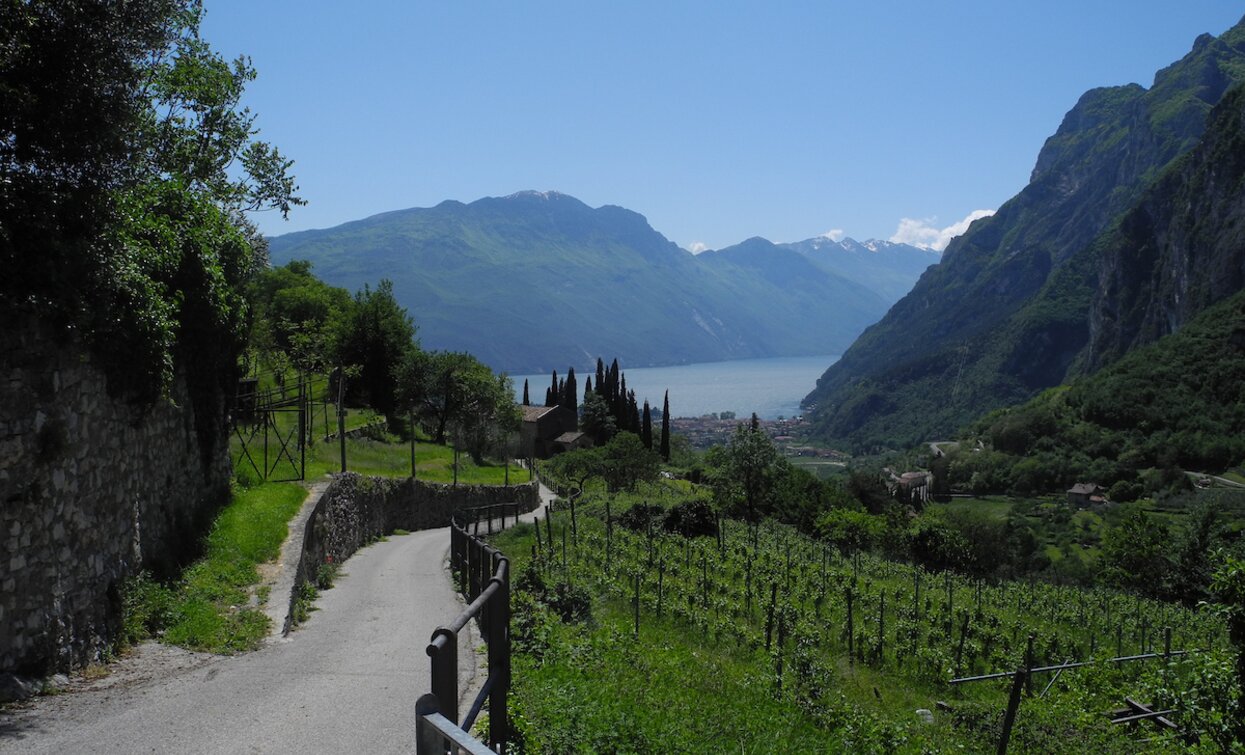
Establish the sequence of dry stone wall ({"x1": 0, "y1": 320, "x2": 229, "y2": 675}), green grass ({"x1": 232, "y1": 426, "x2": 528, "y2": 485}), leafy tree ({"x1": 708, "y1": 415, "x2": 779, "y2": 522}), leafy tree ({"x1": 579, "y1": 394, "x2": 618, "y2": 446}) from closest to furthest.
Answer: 1. dry stone wall ({"x1": 0, "y1": 320, "x2": 229, "y2": 675})
2. green grass ({"x1": 232, "y1": 426, "x2": 528, "y2": 485})
3. leafy tree ({"x1": 708, "y1": 415, "x2": 779, "y2": 522})
4. leafy tree ({"x1": 579, "y1": 394, "x2": 618, "y2": 446})

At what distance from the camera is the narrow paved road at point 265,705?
23.3 feet

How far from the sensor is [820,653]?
17.6 metres

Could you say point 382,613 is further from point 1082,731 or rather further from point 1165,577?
point 1165,577

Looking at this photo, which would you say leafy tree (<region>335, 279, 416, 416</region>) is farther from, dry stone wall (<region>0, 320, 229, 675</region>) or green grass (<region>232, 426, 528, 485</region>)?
dry stone wall (<region>0, 320, 229, 675</region>)

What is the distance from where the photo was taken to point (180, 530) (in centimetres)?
1346

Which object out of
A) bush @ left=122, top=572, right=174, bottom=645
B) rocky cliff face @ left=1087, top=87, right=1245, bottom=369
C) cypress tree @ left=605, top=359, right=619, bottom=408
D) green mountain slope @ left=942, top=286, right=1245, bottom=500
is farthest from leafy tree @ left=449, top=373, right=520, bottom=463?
rocky cliff face @ left=1087, top=87, right=1245, bottom=369

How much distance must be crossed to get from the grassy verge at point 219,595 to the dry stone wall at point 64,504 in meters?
0.42

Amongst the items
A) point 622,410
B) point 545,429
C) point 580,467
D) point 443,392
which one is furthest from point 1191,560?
point 545,429

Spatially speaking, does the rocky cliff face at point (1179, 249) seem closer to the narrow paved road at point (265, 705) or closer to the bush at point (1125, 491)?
the bush at point (1125, 491)

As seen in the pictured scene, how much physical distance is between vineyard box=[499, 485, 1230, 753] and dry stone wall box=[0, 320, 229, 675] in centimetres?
473

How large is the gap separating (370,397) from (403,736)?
5625cm

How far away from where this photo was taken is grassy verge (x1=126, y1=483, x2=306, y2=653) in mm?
10594

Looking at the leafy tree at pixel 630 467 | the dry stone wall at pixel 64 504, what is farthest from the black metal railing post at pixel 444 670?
the leafy tree at pixel 630 467

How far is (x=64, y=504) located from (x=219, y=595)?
3.85 metres
